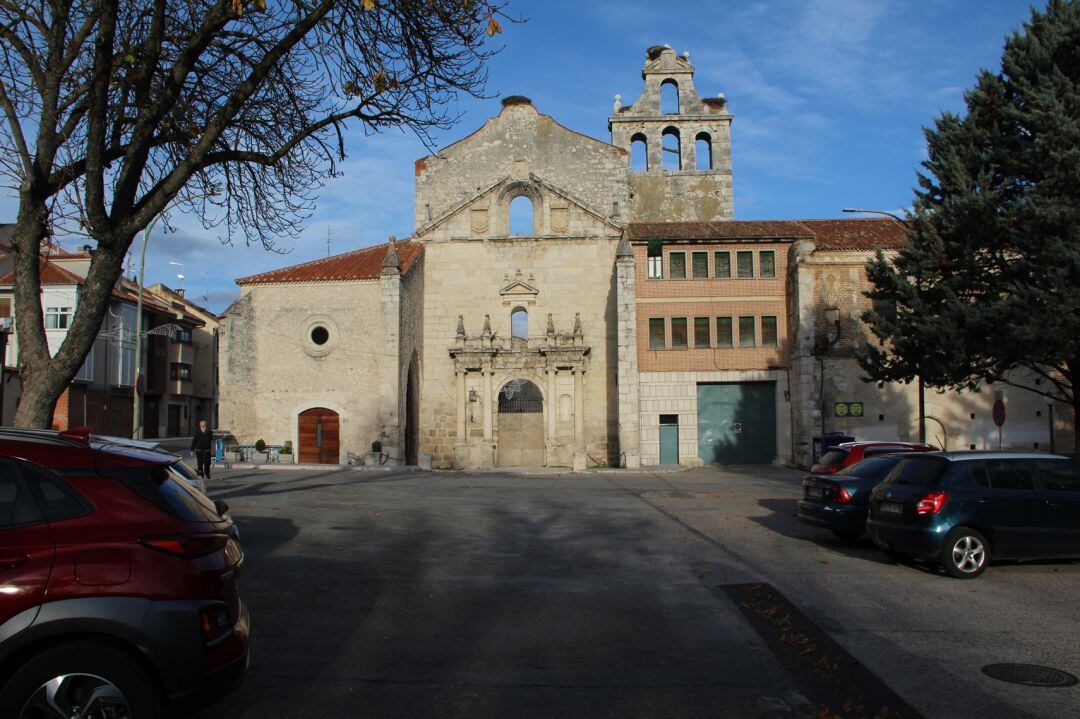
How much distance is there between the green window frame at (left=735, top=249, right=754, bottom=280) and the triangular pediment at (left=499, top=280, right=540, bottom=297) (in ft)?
28.8

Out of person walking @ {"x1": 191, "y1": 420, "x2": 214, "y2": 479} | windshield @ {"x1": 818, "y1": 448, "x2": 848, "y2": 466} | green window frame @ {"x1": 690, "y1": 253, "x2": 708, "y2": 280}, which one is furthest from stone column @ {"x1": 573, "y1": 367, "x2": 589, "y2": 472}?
windshield @ {"x1": 818, "y1": 448, "x2": 848, "y2": 466}

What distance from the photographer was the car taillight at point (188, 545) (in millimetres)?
4523

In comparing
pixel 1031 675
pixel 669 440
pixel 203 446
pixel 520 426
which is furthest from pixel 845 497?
pixel 520 426

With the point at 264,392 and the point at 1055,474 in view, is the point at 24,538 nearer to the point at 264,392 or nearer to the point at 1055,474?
the point at 1055,474

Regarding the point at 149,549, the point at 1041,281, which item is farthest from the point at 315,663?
the point at 1041,281

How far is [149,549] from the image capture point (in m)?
4.49

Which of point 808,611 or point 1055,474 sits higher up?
point 1055,474

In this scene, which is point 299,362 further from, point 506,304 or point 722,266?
point 722,266

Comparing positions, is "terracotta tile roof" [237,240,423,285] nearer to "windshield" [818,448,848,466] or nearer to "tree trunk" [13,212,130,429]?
"windshield" [818,448,848,466]

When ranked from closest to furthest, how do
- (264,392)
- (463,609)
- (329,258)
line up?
(463,609), (264,392), (329,258)

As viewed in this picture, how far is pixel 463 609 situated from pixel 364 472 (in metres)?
22.4

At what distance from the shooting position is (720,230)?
3519cm

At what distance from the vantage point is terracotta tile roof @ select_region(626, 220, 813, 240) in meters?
34.5

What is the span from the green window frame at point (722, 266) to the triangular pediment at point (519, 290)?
25.7ft
